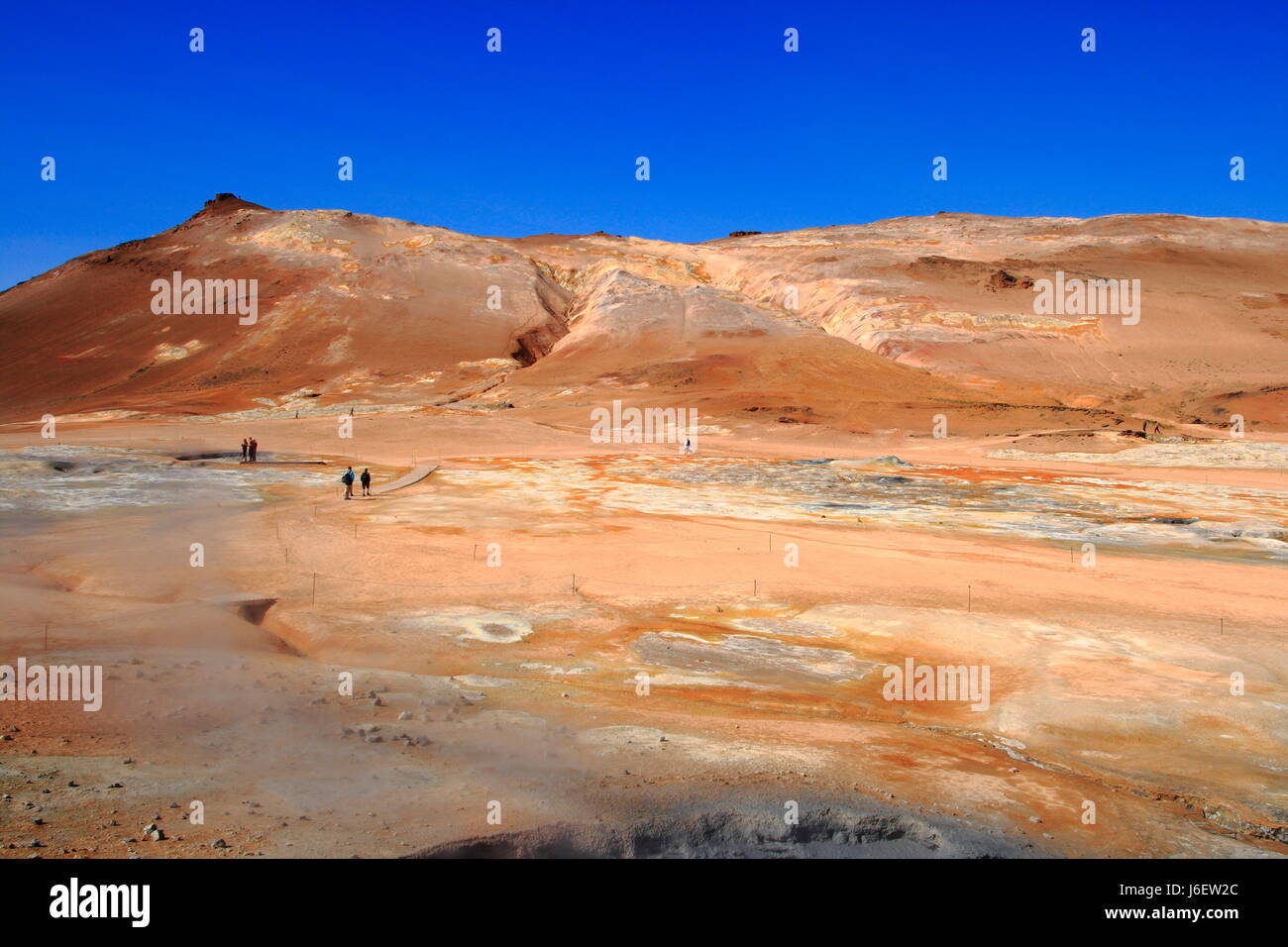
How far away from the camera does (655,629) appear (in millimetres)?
12773

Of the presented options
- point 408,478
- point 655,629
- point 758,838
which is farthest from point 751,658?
point 408,478

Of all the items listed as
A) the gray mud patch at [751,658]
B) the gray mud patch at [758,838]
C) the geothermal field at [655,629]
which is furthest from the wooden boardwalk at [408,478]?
the gray mud patch at [758,838]

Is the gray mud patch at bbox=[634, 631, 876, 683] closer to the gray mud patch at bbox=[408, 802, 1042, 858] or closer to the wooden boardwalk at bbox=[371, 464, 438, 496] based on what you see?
the gray mud patch at bbox=[408, 802, 1042, 858]

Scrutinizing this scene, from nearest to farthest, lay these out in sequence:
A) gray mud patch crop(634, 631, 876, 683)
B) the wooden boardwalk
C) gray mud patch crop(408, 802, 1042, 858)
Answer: gray mud patch crop(408, 802, 1042, 858) < gray mud patch crop(634, 631, 876, 683) < the wooden boardwalk

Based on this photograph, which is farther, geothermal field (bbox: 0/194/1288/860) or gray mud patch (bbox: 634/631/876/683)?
gray mud patch (bbox: 634/631/876/683)

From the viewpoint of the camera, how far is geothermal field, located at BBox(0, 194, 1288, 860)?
20.8 ft

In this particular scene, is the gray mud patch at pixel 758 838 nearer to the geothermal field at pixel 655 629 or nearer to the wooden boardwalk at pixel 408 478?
the geothermal field at pixel 655 629

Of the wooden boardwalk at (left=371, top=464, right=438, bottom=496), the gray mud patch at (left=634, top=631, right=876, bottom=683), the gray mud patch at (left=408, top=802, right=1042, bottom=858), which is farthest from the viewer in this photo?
the wooden boardwalk at (left=371, top=464, right=438, bottom=496)

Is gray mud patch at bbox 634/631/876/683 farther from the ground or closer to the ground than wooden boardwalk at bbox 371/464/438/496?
closer to the ground

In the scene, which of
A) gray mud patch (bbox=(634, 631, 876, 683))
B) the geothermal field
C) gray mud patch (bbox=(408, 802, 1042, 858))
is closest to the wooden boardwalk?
the geothermal field

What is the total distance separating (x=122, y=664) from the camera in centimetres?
896

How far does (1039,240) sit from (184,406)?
82.1m

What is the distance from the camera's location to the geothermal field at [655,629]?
20.8 feet

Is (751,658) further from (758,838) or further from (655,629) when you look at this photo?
(758,838)
